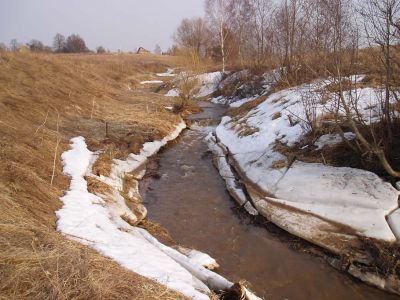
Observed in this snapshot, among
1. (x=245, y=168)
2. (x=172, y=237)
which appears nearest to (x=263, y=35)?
(x=245, y=168)

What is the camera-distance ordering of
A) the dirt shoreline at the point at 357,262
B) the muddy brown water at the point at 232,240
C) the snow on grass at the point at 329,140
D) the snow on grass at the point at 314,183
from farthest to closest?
the snow on grass at the point at 329,140 → the snow on grass at the point at 314,183 → the muddy brown water at the point at 232,240 → the dirt shoreline at the point at 357,262

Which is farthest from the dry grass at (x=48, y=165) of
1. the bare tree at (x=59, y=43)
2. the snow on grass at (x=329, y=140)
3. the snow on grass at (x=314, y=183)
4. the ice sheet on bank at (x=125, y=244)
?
the bare tree at (x=59, y=43)

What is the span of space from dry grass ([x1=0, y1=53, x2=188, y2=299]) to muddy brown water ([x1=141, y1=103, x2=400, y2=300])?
2124mm

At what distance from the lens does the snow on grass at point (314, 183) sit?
6980mm

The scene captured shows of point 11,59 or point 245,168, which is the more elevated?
point 11,59

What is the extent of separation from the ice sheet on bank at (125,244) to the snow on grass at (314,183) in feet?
9.44

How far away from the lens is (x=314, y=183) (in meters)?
8.29

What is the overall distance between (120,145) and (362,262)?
8392 mm

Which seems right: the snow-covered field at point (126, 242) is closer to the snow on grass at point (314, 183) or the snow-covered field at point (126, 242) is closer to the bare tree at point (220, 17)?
the snow on grass at point (314, 183)

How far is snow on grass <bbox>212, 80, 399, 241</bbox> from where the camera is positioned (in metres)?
6.98

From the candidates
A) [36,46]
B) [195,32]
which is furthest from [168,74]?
[36,46]

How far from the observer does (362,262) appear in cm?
633

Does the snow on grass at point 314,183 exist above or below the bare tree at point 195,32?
below

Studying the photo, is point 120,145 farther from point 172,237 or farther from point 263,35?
point 263,35
